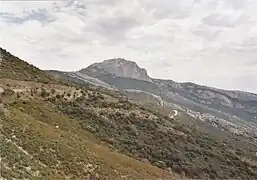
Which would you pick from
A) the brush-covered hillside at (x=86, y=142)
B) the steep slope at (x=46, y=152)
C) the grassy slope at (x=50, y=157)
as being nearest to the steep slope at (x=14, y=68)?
the brush-covered hillside at (x=86, y=142)

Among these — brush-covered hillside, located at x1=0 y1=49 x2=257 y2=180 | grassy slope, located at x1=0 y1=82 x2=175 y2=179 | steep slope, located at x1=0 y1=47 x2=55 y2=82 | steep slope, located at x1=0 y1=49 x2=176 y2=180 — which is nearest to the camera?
grassy slope, located at x1=0 y1=82 x2=175 y2=179

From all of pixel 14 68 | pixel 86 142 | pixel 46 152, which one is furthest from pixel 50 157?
pixel 14 68

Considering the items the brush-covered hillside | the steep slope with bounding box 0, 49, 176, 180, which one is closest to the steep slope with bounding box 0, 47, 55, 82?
the brush-covered hillside

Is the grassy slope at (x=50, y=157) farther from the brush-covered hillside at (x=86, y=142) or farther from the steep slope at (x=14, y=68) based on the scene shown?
the steep slope at (x=14, y=68)

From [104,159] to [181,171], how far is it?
32.7 metres

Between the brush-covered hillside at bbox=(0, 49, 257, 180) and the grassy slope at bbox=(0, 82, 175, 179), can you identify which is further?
the brush-covered hillside at bbox=(0, 49, 257, 180)

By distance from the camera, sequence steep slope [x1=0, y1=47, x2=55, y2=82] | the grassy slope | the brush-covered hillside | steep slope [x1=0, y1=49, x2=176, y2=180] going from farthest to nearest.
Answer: steep slope [x1=0, y1=47, x2=55, y2=82] → the brush-covered hillside → steep slope [x1=0, y1=49, x2=176, y2=180] → the grassy slope

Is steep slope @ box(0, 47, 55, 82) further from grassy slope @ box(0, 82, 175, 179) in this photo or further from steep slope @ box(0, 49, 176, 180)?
grassy slope @ box(0, 82, 175, 179)

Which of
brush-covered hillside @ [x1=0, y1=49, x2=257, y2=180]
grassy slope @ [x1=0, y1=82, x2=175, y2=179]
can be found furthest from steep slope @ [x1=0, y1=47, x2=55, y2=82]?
grassy slope @ [x1=0, y1=82, x2=175, y2=179]

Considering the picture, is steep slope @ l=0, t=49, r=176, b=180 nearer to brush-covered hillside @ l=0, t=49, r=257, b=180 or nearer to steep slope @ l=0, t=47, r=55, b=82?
brush-covered hillside @ l=0, t=49, r=257, b=180

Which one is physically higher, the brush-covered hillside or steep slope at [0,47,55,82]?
steep slope at [0,47,55,82]

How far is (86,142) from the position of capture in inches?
2148

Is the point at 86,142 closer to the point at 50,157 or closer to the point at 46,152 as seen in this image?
the point at 46,152

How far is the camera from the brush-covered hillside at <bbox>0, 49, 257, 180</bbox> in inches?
1454
